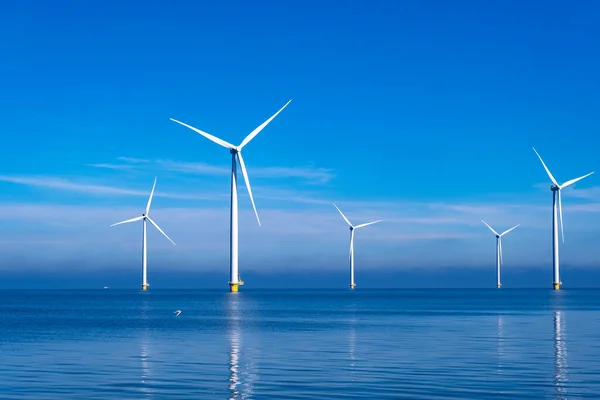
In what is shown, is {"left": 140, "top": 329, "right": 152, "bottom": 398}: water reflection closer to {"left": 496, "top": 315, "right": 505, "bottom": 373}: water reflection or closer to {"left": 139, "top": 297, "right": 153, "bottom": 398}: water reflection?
{"left": 139, "top": 297, "right": 153, "bottom": 398}: water reflection

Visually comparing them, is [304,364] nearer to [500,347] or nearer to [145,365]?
[145,365]

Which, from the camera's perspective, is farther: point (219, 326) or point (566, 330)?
point (219, 326)

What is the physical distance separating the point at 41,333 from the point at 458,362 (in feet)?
150

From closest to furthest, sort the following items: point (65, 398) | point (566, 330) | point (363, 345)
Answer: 1. point (65, 398)
2. point (363, 345)
3. point (566, 330)

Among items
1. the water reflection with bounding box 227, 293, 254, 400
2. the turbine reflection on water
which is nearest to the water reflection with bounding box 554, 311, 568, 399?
the turbine reflection on water

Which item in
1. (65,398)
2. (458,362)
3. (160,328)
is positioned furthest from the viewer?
(160,328)

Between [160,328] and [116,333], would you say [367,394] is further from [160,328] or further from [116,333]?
[160,328]

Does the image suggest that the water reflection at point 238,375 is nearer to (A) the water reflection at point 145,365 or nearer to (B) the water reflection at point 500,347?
(A) the water reflection at point 145,365

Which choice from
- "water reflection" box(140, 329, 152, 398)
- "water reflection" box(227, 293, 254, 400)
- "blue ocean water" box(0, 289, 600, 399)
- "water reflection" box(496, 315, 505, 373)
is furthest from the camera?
"water reflection" box(496, 315, 505, 373)

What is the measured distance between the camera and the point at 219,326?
91000mm

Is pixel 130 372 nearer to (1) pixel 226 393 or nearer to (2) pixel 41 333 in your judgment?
(1) pixel 226 393

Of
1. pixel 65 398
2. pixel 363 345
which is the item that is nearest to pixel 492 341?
pixel 363 345

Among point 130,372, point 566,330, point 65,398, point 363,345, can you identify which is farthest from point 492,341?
point 65,398

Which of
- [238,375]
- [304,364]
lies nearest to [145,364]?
[238,375]
